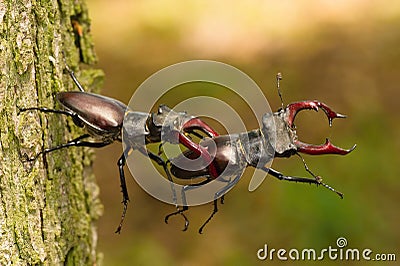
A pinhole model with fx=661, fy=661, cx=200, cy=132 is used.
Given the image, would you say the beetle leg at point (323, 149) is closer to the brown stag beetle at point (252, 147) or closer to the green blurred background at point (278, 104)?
the brown stag beetle at point (252, 147)

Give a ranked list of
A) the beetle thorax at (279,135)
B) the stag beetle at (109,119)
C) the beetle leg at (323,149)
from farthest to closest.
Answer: the stag beetle at (109,119), the beetle thorax at (279,135), the beetle leg at (323,149)

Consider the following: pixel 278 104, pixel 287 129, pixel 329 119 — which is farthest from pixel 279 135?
pixel 278 104

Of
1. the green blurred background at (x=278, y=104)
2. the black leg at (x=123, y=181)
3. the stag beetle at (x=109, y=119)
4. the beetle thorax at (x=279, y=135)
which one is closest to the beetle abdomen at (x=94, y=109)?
the stag beetle at (x=109, y=119)

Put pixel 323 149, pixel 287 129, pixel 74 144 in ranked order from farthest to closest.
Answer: pixel 74 144 < pixel 287 129 < pixel 323 149

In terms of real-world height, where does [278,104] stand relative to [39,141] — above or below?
above

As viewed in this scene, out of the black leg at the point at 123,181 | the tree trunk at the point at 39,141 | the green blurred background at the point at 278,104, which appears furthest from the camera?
the green blurred background at the point at 278,104

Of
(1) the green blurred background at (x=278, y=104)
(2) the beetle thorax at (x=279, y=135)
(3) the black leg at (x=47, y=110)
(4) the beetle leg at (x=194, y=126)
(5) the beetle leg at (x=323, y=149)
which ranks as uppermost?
(1) the green blurred background at (x=278, y=104)

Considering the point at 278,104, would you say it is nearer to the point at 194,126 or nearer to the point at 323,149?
the point at 194,126
